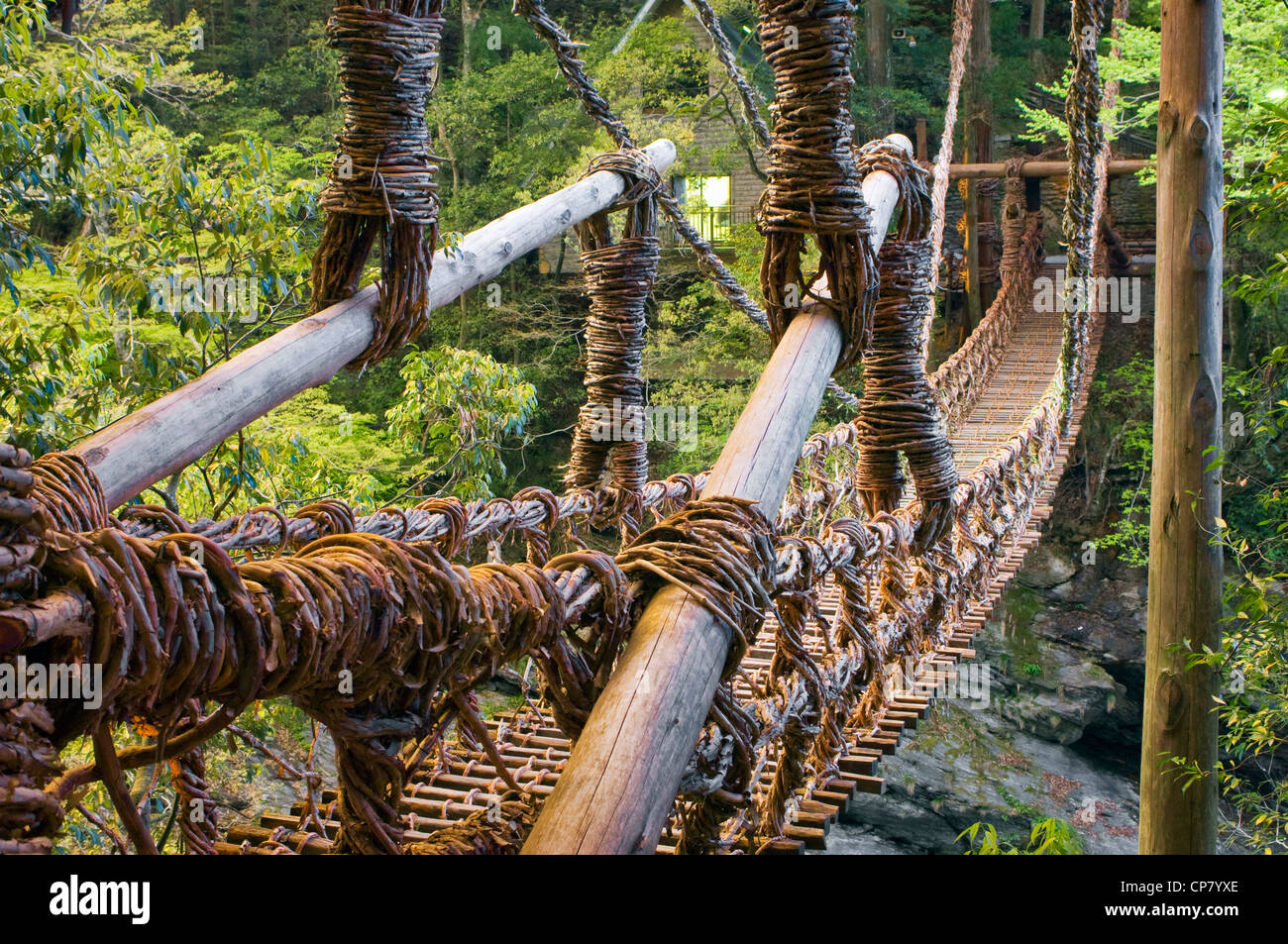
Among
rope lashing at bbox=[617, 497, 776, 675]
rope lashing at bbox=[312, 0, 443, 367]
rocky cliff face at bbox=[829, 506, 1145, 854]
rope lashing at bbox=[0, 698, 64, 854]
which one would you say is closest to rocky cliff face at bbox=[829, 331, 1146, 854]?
rocky cliff face at bbox=[829, 506, 1145, 854]

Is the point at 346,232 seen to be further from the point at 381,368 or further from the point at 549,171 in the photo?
the point at 381,368

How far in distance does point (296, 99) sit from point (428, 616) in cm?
1207

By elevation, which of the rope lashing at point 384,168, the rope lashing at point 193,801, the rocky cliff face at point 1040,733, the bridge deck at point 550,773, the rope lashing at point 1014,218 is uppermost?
the rope lashing at point 1014,218

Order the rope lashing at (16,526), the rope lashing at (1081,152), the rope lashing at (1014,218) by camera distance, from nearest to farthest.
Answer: the rope lashing at (16,526) → the rope lashing at (1081,152) → the rope lashing at (1014,218)

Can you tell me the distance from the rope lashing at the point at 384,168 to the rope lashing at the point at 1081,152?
7.48 ft

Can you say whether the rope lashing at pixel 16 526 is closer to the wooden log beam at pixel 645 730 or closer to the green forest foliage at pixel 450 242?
the wooden log beam at pixel 645 730

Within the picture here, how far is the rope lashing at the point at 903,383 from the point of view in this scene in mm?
2180

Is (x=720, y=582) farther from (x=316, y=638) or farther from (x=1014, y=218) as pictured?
(x=1014, y=218)

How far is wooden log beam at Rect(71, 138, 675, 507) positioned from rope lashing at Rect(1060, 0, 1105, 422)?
82.1 inches

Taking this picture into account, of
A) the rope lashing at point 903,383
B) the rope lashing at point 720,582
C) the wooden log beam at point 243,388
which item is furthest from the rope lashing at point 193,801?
the rope lashing at point 903,383

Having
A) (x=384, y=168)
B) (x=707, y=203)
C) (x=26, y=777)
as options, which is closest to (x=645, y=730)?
(x=26, y=777)

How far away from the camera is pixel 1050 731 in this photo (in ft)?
28.4

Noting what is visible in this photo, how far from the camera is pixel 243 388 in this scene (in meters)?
1.63
